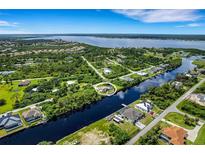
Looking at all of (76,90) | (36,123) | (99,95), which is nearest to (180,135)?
(99,95)

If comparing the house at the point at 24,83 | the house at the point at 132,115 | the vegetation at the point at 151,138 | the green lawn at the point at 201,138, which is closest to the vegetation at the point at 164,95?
the house at the point at 132,115

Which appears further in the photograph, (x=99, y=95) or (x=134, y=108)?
(x=99, y=95)

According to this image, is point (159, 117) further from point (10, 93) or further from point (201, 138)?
point (10, 93)

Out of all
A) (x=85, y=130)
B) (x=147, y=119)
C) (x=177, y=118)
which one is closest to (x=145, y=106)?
(x=147, y=119)

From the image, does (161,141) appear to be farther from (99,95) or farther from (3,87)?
(3,87)

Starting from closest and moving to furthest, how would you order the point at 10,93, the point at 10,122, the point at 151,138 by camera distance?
the point at 151,138
the point at 10,122
the point at 10,93
